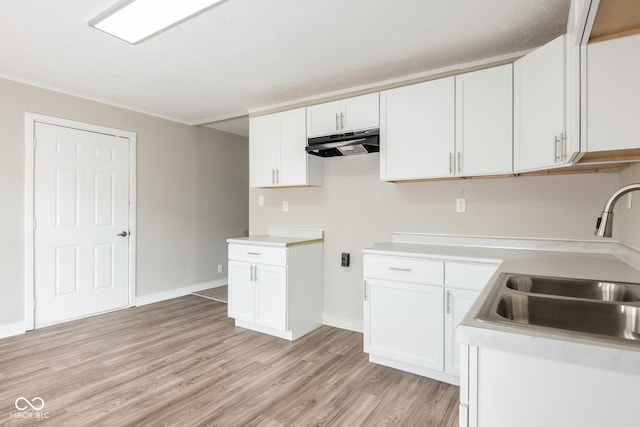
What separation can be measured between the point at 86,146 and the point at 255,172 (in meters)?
1.87

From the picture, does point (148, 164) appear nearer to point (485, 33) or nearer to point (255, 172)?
point (255, 172)

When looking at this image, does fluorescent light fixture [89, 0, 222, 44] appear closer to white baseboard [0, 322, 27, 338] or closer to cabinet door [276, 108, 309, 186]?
cabinet door [276, 108, 309, 186]

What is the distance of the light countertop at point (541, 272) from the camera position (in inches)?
29.7

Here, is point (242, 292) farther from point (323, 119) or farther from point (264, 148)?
point (323, 119)

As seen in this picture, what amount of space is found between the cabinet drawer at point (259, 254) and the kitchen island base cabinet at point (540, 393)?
230 cm

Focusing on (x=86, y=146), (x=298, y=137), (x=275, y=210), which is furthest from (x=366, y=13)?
(x=86, y=146)

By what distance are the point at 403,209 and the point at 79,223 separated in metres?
3.42

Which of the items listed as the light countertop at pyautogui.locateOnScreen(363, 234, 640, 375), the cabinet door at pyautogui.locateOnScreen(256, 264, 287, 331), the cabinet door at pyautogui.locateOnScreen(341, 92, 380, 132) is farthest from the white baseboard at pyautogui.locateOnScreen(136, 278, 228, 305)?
the cabinet door at pyautogui.locateOnScreen(341, 92, 380, 132)

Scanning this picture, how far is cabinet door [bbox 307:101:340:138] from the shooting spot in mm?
3100

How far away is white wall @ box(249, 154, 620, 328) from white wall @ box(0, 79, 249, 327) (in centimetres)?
123

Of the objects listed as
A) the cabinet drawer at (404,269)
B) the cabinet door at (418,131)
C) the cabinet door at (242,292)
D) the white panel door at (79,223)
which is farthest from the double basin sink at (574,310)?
the white panel door at (79,223)

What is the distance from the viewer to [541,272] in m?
1.63

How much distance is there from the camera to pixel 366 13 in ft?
6.81

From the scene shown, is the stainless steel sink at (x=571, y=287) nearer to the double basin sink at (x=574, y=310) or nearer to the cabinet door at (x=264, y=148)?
the double basin sink at (x=574, y=310)
